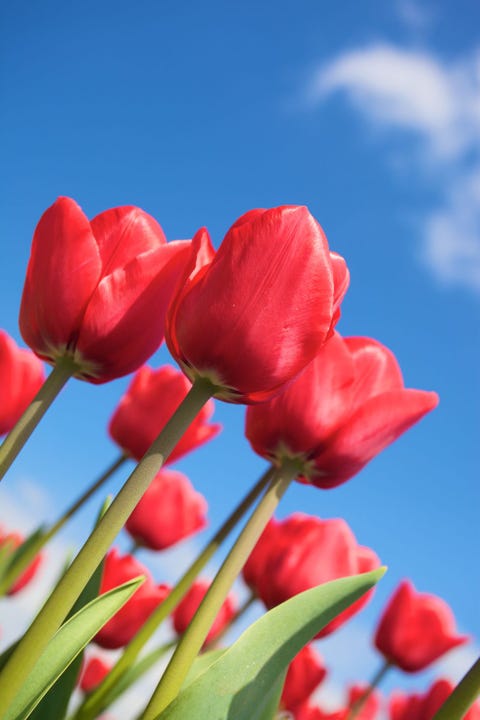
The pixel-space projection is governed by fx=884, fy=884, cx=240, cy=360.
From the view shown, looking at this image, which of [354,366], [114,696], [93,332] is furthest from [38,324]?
[114,696]

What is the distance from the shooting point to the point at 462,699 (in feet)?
2.67

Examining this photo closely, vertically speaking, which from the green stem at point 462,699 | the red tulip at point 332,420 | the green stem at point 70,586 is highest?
the red tulip at point 332,420

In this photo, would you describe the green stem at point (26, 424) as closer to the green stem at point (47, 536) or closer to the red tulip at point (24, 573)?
the green stem at point (47, 536)

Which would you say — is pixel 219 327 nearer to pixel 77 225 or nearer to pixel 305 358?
pixel 305 358

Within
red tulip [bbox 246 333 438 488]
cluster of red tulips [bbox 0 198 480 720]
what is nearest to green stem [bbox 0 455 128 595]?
cluster of red tulips [bbox 0 198 480 720]

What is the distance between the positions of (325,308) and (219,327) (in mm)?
114

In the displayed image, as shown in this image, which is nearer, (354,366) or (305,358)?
(305,358)

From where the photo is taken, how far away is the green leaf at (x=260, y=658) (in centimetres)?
85

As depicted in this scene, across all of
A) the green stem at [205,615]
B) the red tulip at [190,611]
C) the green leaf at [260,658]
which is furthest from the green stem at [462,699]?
the red tulip at [190,611]

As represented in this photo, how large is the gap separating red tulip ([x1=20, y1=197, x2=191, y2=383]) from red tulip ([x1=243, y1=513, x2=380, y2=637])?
1.77ft

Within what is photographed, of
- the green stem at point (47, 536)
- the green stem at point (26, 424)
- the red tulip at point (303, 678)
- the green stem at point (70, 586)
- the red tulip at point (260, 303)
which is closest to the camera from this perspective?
the green stem at point (70, 586)

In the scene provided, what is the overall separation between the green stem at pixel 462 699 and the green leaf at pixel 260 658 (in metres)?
0.14

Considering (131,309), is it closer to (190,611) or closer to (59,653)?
(59,653)

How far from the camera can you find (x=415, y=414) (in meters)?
1.23
